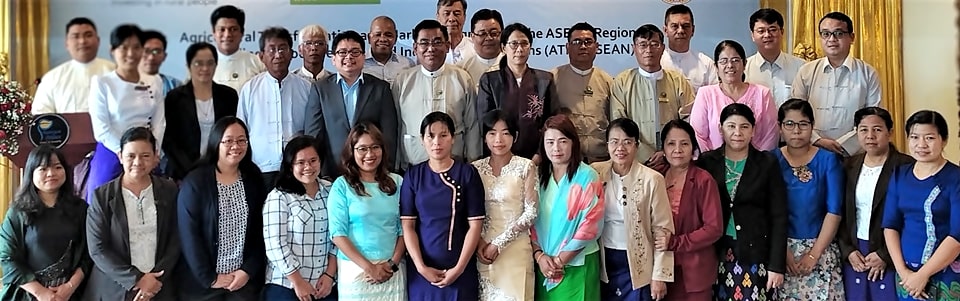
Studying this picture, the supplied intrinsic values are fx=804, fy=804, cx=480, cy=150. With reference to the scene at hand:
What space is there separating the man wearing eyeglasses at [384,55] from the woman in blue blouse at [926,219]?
6.57 ft

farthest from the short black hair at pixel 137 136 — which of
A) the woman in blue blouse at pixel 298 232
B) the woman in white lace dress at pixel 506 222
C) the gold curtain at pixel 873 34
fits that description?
the gold curtain at pixel 873 34

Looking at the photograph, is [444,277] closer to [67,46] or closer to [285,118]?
[285,118]

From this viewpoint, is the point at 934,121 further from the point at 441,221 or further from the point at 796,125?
the point at 441,221

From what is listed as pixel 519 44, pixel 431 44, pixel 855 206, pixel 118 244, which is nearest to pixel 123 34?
pixel 118 244

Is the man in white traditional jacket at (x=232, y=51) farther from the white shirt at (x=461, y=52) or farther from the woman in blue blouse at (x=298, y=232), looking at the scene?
the white shirt at (x=461, y=52)

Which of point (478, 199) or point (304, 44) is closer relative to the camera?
point (478, 199)

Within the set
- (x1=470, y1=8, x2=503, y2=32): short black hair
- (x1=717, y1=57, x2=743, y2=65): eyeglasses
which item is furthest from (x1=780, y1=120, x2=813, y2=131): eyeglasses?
(x1=470, y1=8, x2=503, y2=32): short black hair

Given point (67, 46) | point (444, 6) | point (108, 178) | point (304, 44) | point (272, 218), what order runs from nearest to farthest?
1. point (272, 218)
2. point (108, 178)
3. point (67, 46)
4. point (304, 44)
5. point (444, 6)

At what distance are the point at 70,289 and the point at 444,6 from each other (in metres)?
1.97

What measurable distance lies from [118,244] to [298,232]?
637 mm

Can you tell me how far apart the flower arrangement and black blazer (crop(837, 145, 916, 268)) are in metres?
3.14

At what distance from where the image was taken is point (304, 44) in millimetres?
3434

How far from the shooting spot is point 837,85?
3379 mm

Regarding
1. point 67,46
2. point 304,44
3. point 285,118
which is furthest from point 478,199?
point 67,46
